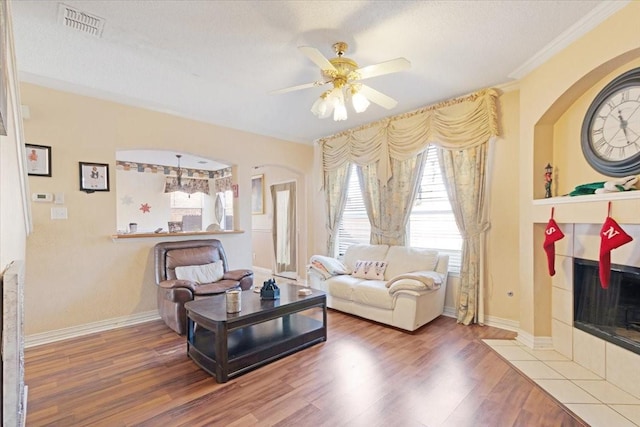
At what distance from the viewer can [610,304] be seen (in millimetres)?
2377

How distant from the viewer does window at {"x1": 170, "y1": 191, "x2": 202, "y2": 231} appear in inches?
303

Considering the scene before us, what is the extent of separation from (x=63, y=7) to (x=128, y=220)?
563cm

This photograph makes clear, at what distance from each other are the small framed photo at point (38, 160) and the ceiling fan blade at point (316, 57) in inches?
116

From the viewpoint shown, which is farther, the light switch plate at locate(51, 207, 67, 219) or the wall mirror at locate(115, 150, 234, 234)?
the wall mirror at locate(115, 150, 234, 234)

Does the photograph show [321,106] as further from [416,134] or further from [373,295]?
[373,295]

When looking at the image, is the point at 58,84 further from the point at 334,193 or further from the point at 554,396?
the point at 554,396

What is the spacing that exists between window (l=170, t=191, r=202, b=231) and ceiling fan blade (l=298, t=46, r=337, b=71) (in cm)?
644

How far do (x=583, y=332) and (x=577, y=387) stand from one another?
0.52m

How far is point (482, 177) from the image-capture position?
11.6 feet

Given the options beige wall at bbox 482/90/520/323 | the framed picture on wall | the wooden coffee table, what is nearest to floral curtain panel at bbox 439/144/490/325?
beige wall at bbox 482/90/520/323

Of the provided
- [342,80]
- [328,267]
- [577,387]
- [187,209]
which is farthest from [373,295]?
[187,209]

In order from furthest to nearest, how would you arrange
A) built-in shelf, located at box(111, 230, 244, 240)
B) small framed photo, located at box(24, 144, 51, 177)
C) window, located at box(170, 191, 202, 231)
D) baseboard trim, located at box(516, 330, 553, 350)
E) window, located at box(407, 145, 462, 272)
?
window, located at box(170, 191, 202, 231), window, located at box(407, 145, 462, 272), built-in shelf, located at box(111, 230, 244, 240), small framed photo, located at box(24, 144, 51, 177), baseboard trim, located at box(516, 330, 553, 350)

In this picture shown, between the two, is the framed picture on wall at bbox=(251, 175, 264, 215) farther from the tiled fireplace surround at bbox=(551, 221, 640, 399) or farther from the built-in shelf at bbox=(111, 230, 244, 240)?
the tiled fireplace surround at bbox=(551, 221, 640, 399)

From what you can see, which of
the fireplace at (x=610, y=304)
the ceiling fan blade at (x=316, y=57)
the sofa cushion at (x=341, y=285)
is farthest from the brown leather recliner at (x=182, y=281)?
the fireplace at (x=610, y=304)
